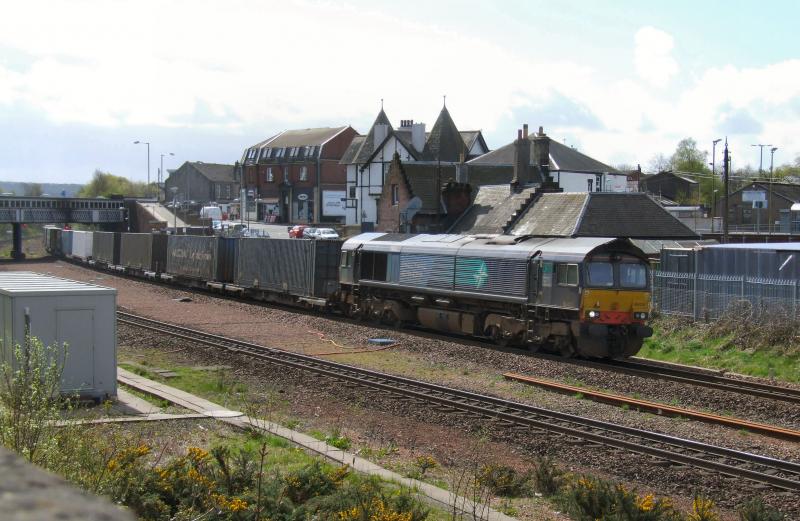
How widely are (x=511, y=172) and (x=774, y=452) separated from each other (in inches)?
1825

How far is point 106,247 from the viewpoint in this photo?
56.9m

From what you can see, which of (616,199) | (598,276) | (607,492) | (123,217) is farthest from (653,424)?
(123,217)

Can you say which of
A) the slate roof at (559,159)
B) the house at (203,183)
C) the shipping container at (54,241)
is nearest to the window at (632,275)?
the slate roof at (559,159)

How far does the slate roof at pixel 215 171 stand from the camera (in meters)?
122

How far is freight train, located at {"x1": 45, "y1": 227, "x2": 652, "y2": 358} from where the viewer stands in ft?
69.6

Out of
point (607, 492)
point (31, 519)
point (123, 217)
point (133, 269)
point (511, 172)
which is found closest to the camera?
point (31, 519)

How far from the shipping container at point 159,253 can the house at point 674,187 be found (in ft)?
233

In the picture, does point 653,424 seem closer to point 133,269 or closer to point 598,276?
point 598,276

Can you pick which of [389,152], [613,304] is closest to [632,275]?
[613,304]

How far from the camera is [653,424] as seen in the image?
47.8 feet

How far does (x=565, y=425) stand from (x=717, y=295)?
43.1 ft

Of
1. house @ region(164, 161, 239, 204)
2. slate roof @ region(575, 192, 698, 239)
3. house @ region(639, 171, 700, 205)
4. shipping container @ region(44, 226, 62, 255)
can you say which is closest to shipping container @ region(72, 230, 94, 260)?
shipping container @ region(44, 226, 62, 255)

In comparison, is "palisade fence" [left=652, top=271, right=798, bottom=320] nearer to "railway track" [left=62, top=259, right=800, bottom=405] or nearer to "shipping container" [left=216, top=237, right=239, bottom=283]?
"railway track" [left=62, top=259, right=800, bottom=405]

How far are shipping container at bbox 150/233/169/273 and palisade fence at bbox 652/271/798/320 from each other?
28.1 m
